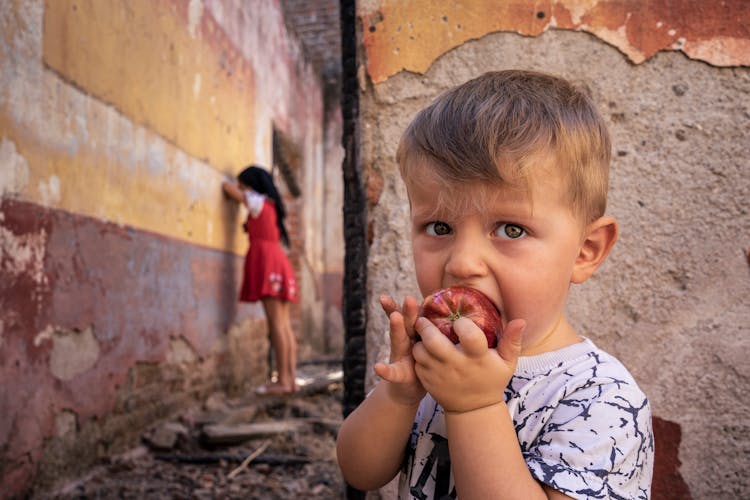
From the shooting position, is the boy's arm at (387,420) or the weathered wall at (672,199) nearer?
the boy's arm at (387,420)

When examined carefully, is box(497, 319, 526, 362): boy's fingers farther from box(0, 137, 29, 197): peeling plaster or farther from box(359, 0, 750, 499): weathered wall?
Result: box(0, 137, 29, 197): peeling plaster

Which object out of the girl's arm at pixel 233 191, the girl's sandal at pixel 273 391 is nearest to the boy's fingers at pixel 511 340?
the girl's sandal at pixel 273 391

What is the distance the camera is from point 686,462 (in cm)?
144

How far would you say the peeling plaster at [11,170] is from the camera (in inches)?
94.2

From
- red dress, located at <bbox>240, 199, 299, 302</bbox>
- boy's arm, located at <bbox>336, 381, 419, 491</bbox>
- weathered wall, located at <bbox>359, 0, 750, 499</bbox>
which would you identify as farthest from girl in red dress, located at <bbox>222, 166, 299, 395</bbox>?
boy's arm, located at <bbox>336, 381, 419, 491</bbox>

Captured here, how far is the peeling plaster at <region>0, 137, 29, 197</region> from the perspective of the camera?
94.2 inches

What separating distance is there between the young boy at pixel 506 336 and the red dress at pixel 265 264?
151 inches

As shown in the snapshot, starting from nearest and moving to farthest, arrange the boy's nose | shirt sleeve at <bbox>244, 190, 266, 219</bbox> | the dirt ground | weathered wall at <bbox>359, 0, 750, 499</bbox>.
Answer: the boy's nose → weathered wall at <bbox>359, 0, 750, 499</bbox> → the dirt ground → shirt sleeve at <bbox>244, 190, 266, 219</bbox>

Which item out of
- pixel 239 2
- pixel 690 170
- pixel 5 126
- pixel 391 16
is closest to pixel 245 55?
pixel 239 2

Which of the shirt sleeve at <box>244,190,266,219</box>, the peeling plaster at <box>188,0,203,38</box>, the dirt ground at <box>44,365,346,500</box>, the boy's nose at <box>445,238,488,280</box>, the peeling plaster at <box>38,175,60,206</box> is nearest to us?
the boy's nose at <box>445,238,488,280</box>

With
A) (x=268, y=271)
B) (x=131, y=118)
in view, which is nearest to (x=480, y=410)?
(x=131, y=118)

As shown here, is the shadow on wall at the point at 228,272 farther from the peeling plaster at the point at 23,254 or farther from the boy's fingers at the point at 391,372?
the boy's fingers at the point at 391,372

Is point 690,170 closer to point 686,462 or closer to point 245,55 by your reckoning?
point 686,462

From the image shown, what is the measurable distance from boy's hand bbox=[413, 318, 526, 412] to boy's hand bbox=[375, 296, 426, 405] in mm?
47
